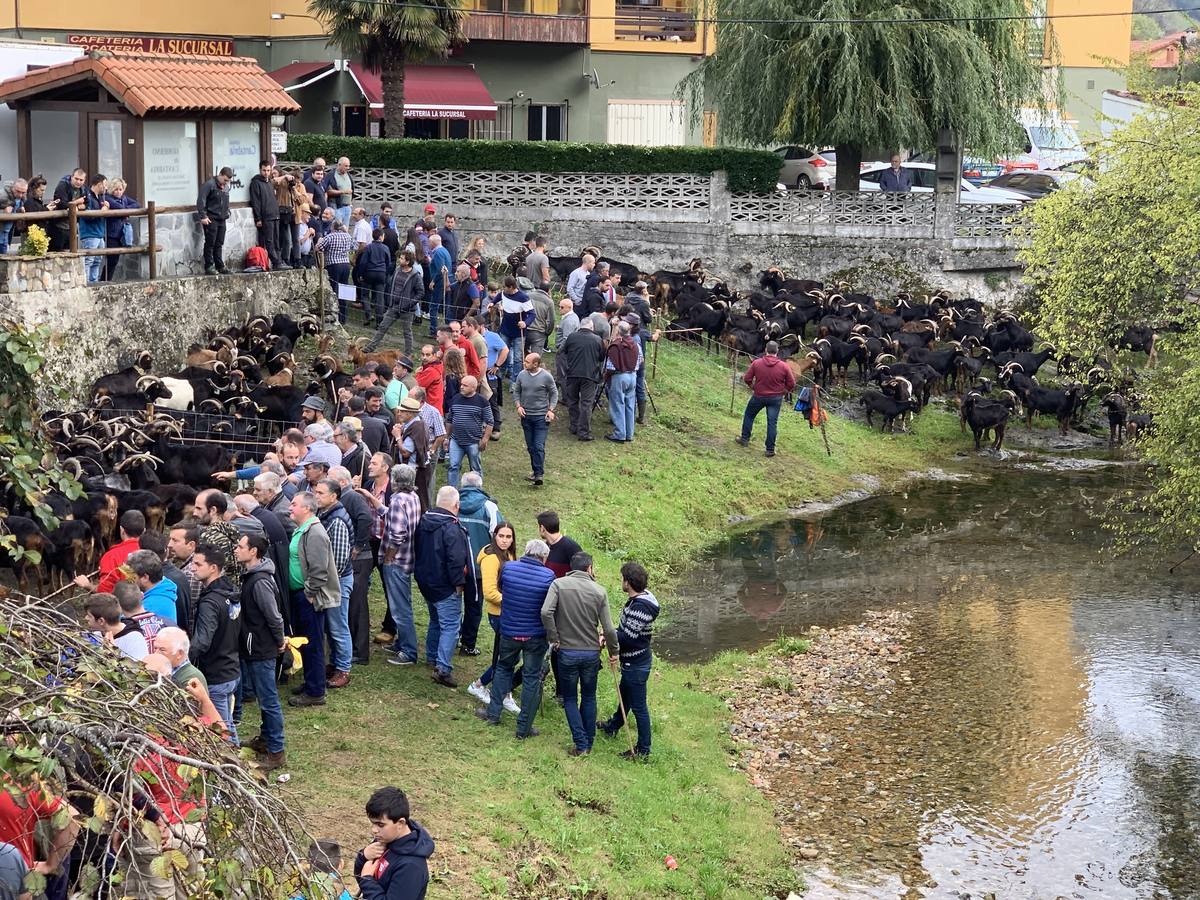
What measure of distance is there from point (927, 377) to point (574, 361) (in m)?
8.83

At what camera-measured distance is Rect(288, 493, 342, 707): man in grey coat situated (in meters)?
11.0

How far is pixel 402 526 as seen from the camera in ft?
40.9

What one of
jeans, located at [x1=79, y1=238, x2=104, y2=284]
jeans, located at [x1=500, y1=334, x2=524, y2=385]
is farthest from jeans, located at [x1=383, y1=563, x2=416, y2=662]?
jeans, located at [x1=79, y1=238, x2=104, y2=284]

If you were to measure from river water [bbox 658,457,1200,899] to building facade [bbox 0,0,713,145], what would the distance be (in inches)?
761

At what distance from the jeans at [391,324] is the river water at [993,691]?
5829mm

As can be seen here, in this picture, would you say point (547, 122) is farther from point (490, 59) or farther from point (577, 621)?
point (577, 621)

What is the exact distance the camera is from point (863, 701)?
14156 mm

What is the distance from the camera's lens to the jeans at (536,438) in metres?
18.2

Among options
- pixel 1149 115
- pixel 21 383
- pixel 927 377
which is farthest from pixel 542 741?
pixel 927 377

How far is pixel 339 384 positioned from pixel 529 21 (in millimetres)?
24675

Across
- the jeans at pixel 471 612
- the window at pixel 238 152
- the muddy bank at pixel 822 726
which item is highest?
the window at pixel 238 152

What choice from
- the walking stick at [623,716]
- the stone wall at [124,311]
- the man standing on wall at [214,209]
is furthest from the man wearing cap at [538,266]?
the walking stick at [623,716]

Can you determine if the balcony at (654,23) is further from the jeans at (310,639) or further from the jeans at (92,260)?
the jeans at (310,639)

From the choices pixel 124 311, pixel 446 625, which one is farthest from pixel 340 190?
pixel 446 625
